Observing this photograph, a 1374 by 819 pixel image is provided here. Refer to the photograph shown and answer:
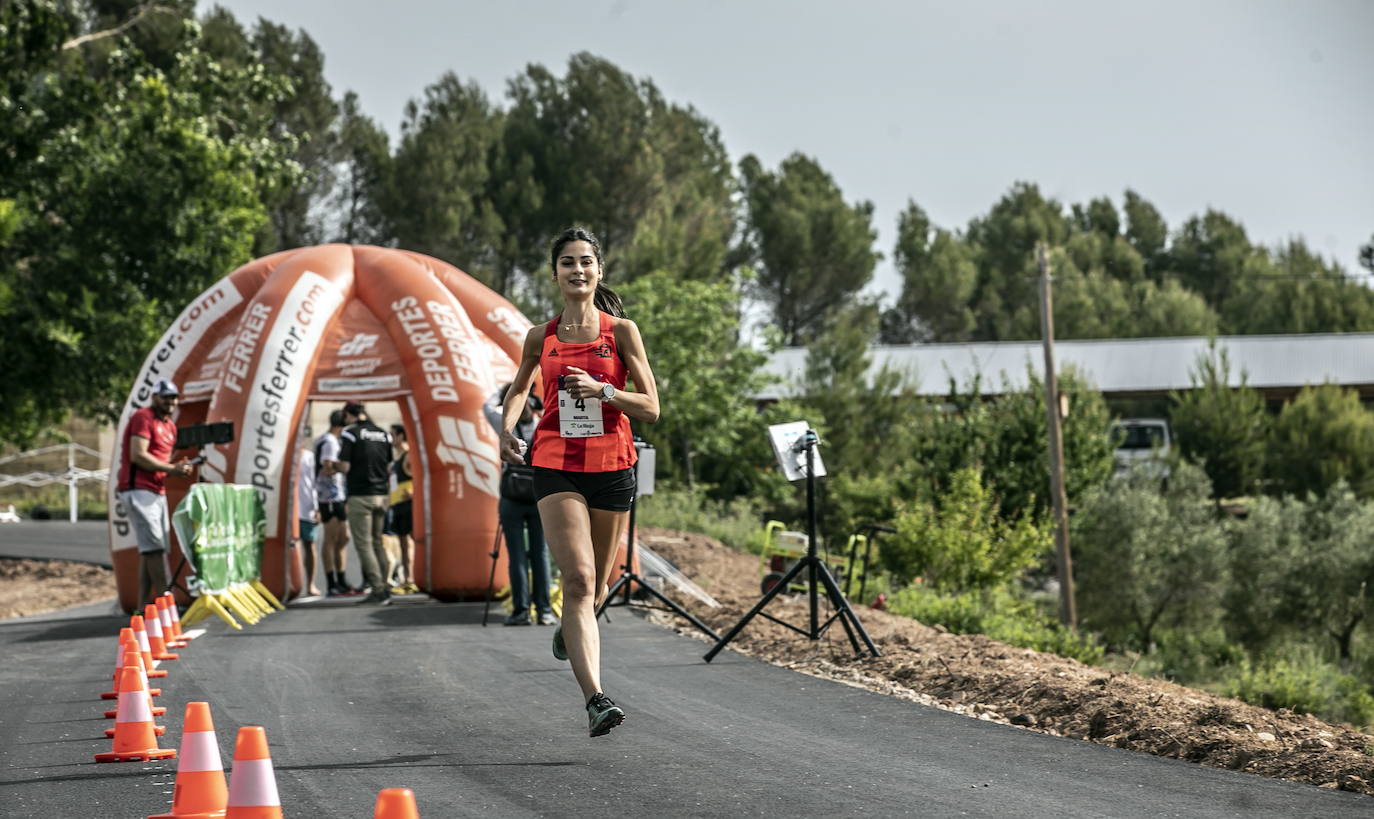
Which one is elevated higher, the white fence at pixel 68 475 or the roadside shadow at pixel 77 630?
the white fence at pixel 68 475

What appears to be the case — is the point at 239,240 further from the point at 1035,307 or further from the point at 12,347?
the point at 1035,307

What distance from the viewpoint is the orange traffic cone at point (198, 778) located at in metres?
4.91

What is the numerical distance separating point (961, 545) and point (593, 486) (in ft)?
61.2

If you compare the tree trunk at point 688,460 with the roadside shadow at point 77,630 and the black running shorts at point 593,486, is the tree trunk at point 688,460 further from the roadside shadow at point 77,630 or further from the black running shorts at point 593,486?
the black running shorts at point 593,486

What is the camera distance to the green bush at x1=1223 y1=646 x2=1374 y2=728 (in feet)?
76.5

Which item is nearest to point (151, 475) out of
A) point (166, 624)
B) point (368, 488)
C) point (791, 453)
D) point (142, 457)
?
point (142, 457)

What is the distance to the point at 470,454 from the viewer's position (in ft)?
51.0

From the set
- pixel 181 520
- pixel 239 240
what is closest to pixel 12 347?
pixel 239 240

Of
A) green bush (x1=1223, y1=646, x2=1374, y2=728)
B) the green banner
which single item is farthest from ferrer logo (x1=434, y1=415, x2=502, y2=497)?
green bush (x1=1223, y1=646, x2=1374, y2=728)

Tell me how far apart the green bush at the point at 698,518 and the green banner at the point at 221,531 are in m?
12.0

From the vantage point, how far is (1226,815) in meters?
5.16

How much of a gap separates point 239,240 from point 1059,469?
16954 mm

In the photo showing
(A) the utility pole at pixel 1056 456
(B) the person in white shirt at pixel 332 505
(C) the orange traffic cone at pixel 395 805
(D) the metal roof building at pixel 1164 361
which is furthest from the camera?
(D) the metal roof building at pixel 1164 361

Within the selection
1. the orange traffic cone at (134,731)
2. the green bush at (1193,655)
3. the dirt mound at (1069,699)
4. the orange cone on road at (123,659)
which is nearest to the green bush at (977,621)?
the dirt mound at (1069,699)
